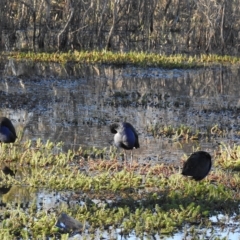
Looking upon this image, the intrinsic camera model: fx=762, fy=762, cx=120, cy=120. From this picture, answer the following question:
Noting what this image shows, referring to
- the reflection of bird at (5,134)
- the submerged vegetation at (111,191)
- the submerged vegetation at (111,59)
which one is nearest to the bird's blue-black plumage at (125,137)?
the submerged vegetation at (111,191)

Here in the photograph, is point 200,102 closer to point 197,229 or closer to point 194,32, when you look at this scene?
point 197,229

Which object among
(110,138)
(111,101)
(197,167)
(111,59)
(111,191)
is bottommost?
(111,59)

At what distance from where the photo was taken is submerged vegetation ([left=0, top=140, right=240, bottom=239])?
6.39 m

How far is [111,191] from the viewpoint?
7594 millimetres

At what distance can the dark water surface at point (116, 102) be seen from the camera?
10.6 metres

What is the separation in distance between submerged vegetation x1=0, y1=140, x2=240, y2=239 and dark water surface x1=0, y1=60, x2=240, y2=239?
0.45 meters

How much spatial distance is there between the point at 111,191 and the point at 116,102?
6.47 metres

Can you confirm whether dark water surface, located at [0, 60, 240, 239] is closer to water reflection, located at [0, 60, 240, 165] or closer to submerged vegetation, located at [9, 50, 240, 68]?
water reflection, located at [0, 60, 240, 165]

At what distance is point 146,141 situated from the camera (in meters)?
10.4

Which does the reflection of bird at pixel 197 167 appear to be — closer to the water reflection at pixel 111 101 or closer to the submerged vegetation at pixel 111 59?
the water reflection at pixel 111 101

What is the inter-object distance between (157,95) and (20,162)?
6963 mm

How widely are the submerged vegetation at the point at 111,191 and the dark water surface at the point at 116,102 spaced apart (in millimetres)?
450

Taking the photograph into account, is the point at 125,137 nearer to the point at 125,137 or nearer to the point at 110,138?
the point at 125,137

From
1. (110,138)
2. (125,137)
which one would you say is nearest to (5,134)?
(125,137)
